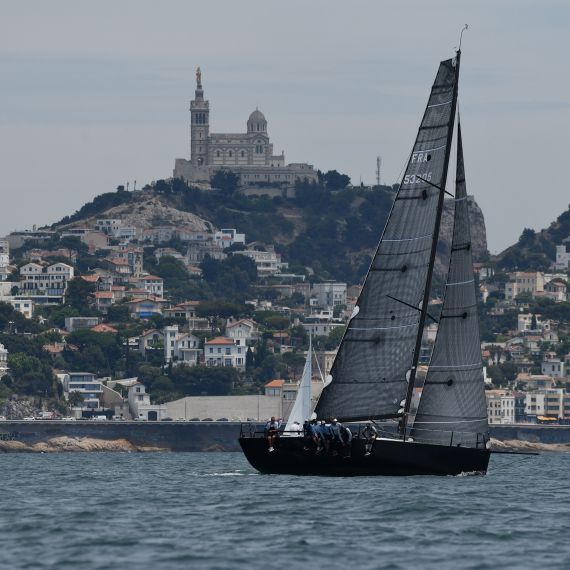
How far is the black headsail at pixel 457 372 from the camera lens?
48562 mm

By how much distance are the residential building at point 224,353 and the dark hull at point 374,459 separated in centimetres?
14347

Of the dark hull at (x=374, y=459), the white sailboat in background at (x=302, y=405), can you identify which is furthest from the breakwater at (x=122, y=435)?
the dark hull at (x=374, y=459)

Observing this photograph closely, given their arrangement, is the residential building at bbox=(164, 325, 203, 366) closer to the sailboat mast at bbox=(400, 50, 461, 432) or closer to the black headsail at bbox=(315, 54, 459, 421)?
the black headsail at bbox=(315, 54, 459, 421)

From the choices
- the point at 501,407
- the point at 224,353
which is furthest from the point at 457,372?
the point at 224,353

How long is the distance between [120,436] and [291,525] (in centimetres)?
11699

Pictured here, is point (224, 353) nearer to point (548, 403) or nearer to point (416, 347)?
point (548, 403)

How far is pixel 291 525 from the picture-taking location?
39.1 meters

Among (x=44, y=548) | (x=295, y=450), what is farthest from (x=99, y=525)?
(x=295, y=450)

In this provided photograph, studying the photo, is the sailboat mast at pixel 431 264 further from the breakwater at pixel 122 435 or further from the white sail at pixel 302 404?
the breakwater at pixel 122 435

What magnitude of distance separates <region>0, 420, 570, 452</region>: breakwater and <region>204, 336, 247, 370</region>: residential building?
123 feet

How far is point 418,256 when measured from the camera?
159 ft

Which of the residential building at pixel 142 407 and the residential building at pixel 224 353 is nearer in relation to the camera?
the residential building at pixel 142 407

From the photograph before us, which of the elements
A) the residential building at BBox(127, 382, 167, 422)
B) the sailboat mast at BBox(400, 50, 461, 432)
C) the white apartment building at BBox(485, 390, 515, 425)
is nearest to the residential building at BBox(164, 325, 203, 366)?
the residential building at BBox(127, 382, 167, 422)

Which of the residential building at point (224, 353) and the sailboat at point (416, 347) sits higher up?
the residential building at point (224, 353)
